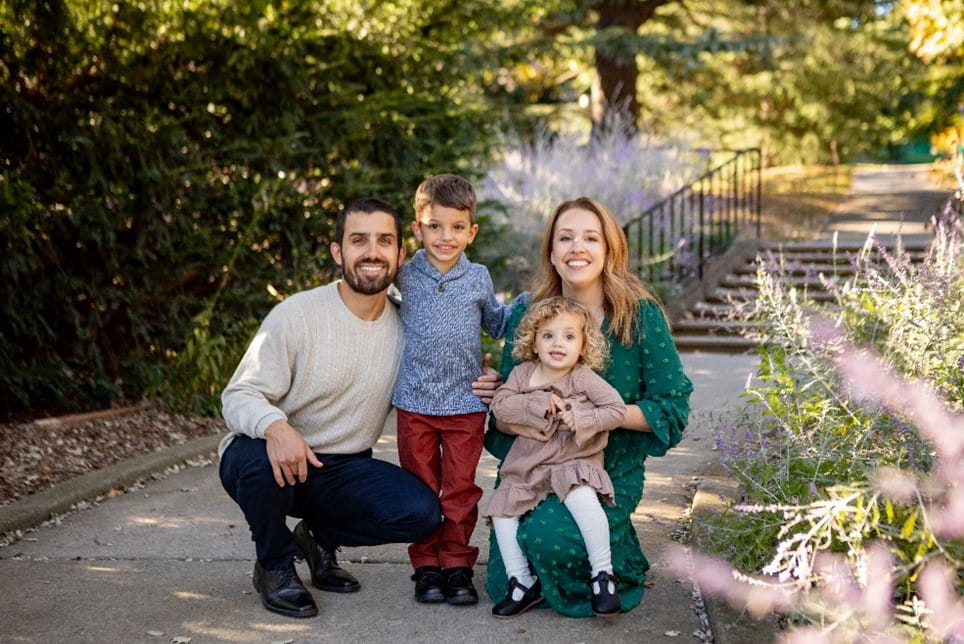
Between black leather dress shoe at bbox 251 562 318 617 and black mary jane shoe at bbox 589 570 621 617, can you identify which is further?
black leather dress shoe at bbox 251 562 318 617

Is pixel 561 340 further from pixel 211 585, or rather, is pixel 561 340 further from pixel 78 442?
pixel 78 442

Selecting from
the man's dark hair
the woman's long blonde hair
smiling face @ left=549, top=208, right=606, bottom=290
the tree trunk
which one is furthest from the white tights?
the tree trunk

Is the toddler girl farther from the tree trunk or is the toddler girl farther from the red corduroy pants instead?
the tree trunk

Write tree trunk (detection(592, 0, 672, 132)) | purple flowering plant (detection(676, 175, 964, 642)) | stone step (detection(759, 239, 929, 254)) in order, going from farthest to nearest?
tree trunk (detection(592, 0, 672, 132)), stone step (detection(759, 239, 929, 254)), purple flowering plant (detection(676, 175, 964, 642))

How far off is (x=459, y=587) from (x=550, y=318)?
0.94 meters

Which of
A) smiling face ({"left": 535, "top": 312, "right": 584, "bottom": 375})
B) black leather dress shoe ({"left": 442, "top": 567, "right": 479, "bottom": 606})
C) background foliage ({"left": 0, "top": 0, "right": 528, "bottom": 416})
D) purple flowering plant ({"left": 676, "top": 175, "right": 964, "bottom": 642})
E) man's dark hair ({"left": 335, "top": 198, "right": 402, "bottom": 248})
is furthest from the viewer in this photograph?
background foliage ({"left": 0, "top": 0, "right": 528, "bottom": 416})

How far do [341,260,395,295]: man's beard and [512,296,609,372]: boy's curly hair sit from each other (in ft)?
1.55

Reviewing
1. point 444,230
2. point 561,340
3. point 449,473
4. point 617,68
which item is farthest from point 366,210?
point 617,68

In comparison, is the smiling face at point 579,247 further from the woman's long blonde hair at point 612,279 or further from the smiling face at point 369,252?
the smiling face at point 369,252

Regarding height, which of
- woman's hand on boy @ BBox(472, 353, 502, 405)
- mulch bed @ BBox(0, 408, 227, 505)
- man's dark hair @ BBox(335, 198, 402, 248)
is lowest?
mulch bed @ BBox(0, 408, 227, 505)

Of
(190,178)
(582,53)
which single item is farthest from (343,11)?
(582,53)

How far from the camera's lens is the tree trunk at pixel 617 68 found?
1695 cm

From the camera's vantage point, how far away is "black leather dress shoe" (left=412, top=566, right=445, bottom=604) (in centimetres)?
370

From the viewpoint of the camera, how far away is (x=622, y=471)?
374 centimetres
